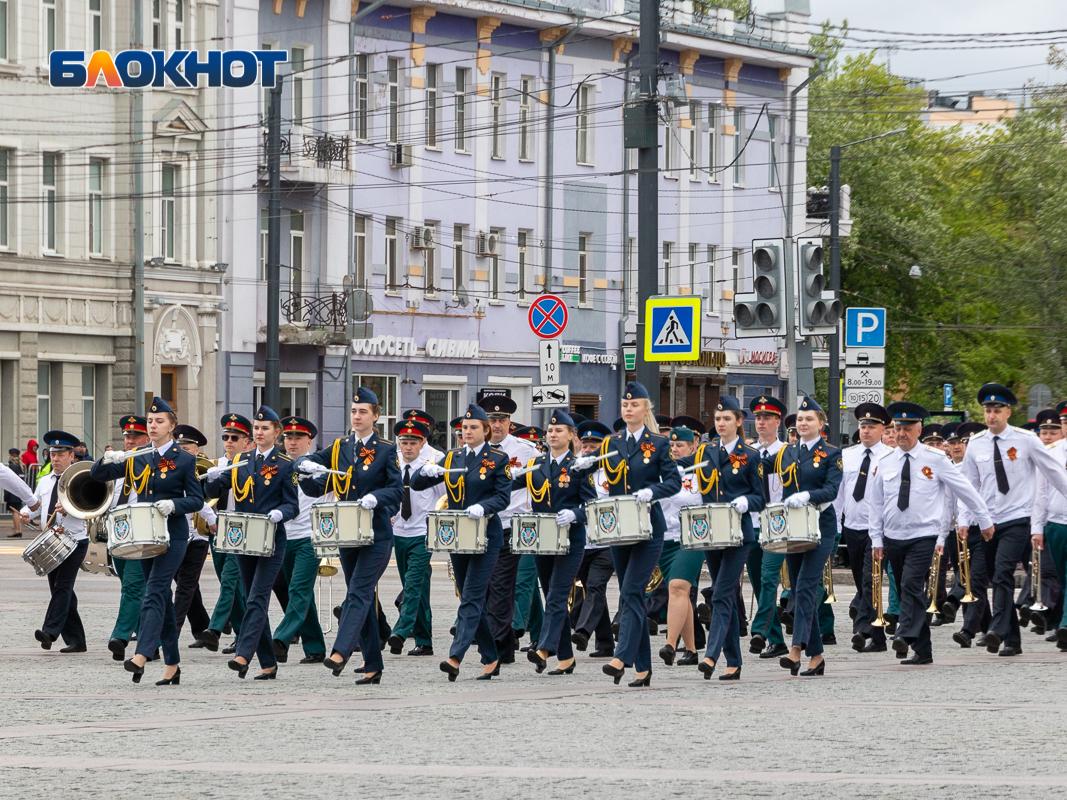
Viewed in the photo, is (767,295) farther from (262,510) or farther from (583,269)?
(583,269)

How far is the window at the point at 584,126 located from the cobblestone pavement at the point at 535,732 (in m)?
41.6

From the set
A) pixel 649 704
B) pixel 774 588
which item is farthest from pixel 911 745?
pixel 774 588

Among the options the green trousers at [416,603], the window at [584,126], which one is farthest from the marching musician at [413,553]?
the window at [584,126]

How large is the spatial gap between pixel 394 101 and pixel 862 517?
35174 millimetres

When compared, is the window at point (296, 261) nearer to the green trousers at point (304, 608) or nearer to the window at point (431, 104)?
the window at point (431, 104)

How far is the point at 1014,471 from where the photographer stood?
20.8 meters

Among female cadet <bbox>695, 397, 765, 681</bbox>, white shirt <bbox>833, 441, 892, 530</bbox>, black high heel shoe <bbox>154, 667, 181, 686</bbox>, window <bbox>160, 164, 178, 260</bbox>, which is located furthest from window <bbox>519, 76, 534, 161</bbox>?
black high heel shoe <bbox>154, 667, 181, 686</bbox>

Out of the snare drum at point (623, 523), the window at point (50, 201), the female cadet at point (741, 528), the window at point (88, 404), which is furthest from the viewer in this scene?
the window at point (88, 404)

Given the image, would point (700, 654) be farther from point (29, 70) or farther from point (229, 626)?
point (29, 70)

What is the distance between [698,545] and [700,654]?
133 inches

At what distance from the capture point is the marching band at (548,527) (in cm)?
1748

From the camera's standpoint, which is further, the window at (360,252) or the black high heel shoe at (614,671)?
the window at (360,252)

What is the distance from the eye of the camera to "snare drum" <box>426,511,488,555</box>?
58.2 feet

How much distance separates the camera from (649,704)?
15688mm
